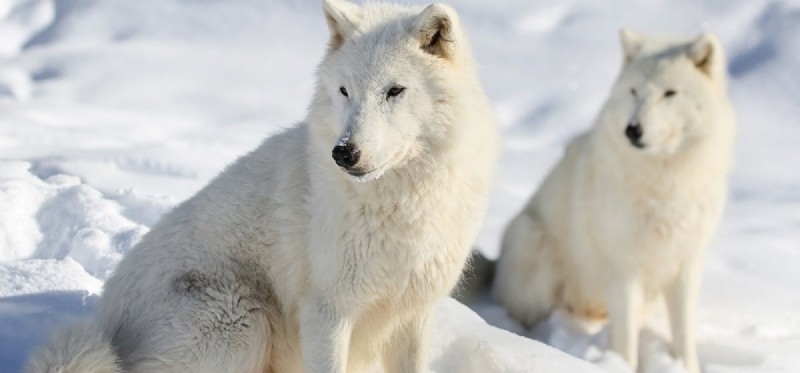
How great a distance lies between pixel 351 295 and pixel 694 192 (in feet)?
11.2

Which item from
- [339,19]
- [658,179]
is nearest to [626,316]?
[658,179]

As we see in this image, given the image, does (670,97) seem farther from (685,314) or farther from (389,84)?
(389,84)

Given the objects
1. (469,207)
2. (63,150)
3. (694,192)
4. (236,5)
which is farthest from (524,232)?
(236,5)

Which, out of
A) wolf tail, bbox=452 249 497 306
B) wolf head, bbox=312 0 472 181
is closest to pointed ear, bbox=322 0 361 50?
wolf head, bbox=312 0 472 181

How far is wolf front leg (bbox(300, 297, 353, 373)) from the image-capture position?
385 centimetres

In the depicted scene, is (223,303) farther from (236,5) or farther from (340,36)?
(236,5)

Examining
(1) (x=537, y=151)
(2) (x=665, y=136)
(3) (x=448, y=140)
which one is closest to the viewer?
(3) (x=448, y=140)

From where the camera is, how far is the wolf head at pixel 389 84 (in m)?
3.55

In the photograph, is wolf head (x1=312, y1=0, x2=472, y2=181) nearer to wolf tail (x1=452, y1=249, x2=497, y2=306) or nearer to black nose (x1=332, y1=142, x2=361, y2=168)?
black nose (x1=332, y1=142, x2=361, y2=168)

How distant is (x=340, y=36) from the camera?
393cm

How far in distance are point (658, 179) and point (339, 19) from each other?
3311mm

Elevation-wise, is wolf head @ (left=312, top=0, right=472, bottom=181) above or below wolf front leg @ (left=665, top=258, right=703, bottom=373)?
above

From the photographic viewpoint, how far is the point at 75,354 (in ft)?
11.8

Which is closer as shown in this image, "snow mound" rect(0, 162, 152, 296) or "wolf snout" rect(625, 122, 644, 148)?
"snow mound" rect(0, 162, 152, 296)
